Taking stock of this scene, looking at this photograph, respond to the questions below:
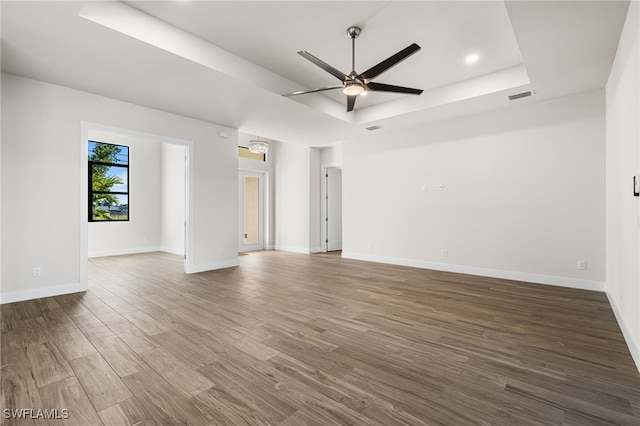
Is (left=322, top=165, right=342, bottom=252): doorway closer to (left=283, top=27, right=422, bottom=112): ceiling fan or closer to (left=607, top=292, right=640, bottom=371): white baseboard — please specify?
(left=283, top=27, right=422, bottom=112): ceiling fan

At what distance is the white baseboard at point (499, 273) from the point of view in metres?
4.31

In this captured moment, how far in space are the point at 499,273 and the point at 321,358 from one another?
161 inches

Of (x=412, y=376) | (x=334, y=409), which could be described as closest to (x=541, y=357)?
(x=412, y=376)

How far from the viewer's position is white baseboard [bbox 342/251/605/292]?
4.31 metres

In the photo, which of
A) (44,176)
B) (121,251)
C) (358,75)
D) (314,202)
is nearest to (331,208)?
(314,202)

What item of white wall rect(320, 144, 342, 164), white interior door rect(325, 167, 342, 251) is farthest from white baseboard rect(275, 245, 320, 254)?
white wall rect(320, 144, 342, 164)

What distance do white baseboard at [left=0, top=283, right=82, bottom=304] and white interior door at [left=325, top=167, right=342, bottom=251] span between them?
5.78 metres

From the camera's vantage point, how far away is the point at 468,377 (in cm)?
203

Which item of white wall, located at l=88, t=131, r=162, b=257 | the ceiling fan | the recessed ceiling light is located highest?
the recessed ceiling light

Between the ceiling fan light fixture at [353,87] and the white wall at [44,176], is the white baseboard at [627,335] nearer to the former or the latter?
the ceiling fan light fixture at [353,87]

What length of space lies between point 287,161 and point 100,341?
6.66 meters

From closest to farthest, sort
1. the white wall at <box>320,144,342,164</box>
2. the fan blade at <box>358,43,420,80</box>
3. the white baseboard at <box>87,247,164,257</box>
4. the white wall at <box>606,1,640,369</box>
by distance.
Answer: the white wall at <box>606,1,640,369</box>, the fan blade at <box>358,43,420,80</box>, the white baseboard at <box>87,247,164,257</box>, the white wall at <box>320,144,342,164</box>

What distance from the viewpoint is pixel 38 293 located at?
3.82 metres

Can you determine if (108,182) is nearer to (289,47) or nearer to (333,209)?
(333,209)
